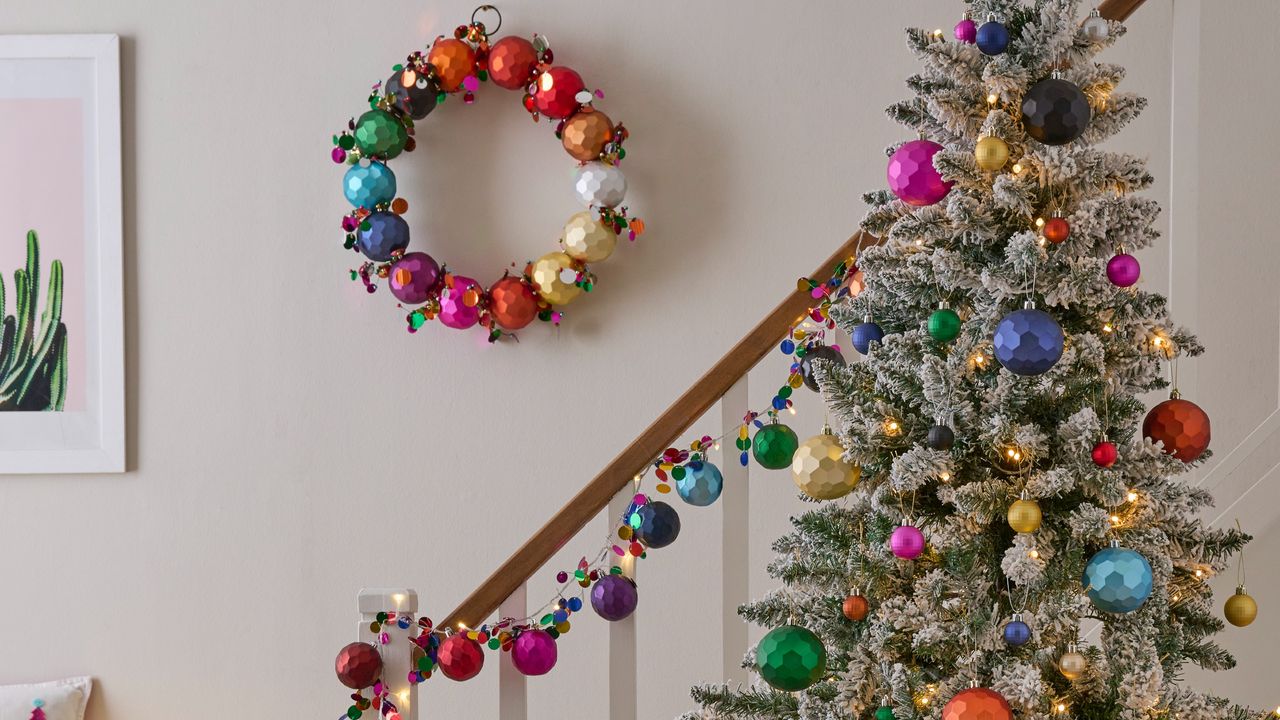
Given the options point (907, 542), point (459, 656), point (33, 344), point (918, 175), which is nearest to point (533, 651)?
point (459, 656)

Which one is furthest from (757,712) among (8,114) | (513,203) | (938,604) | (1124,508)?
(8,114)

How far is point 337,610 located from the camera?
2492 mm

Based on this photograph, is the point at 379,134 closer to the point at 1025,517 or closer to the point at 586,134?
the point at 586,134

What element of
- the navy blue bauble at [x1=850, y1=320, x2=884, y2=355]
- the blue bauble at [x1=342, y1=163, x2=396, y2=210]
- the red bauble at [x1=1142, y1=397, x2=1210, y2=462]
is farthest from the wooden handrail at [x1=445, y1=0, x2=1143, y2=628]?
the blue bauble at [x1=342, y1=163, x2=396, y2=210]

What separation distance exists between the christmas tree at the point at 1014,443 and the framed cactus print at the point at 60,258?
6.50ft

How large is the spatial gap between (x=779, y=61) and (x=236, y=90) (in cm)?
129

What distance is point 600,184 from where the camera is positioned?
91.1 inches

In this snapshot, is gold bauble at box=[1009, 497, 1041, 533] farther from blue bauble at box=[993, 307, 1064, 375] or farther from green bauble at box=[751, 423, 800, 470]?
green bauble at box=[751, 423, 800, 470]

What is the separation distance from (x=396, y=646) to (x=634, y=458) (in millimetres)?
418

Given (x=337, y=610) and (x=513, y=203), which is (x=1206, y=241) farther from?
(x=337, y=610)

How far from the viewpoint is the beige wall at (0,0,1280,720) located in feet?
8.03

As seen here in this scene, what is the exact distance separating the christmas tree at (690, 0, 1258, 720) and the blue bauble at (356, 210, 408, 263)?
1418mm

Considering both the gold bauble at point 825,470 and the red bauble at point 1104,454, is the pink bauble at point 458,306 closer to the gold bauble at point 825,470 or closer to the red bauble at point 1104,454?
the gold bauble at point 825,470

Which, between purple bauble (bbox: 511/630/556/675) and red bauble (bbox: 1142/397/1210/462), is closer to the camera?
red bauble (bbox: 1142/397/1210/462)
